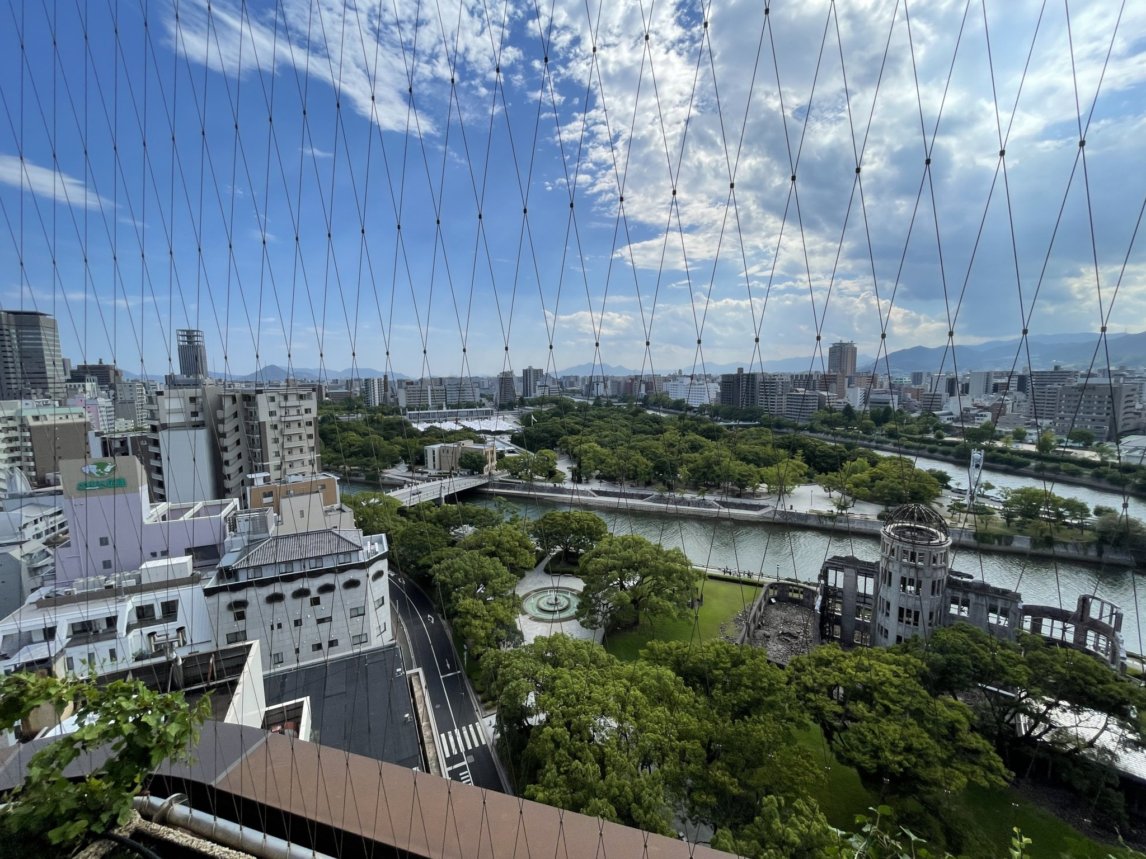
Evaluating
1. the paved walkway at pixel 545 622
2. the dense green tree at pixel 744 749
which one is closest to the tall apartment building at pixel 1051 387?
the paved walkway at pixel 545 622

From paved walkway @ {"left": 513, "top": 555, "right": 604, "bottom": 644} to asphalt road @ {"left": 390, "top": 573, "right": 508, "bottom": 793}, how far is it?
5.61ft

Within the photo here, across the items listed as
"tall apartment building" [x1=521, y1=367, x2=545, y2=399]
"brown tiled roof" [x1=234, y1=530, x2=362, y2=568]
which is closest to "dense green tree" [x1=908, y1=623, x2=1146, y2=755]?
"brown tiled roof" [x1=234, y1=530, x2=362, y2=568]

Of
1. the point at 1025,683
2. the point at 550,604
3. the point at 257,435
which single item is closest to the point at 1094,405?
the point at 1025,683

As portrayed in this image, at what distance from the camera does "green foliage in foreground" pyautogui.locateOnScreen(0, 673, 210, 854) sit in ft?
5.86

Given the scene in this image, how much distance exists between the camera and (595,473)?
27703mm

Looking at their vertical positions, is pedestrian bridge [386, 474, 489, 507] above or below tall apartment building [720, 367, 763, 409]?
below

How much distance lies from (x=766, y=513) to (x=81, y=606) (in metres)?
21.2

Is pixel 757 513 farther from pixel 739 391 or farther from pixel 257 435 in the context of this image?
pixel 739 391

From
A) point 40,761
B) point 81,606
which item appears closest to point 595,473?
point 81,606

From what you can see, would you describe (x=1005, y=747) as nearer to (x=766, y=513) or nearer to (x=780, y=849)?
(x=780, y=849)

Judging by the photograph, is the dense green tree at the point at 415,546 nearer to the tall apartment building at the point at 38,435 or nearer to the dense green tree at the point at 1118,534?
the tall apartment building at the point at 38,435

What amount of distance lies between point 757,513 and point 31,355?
138ft

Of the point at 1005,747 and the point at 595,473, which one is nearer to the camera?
the point at 1005,747

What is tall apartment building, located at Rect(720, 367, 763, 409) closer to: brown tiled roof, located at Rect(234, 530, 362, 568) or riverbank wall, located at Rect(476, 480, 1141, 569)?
riverbank wall, located at Rect(476, 480, 1141, 569)
